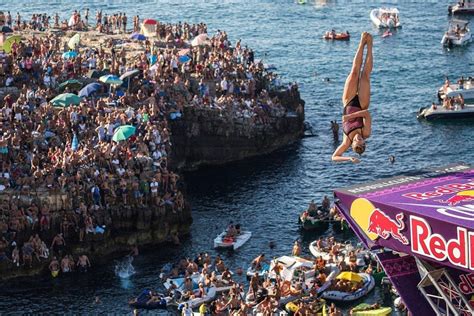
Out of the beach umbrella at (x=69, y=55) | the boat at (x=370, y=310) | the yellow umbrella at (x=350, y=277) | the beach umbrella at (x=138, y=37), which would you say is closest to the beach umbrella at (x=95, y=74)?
the beach umbrella at (x=69, y=55)

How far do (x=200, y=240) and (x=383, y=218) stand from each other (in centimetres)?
2848

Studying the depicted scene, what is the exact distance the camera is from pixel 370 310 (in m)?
64.6

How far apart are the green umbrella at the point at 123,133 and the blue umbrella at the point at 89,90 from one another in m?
8.27

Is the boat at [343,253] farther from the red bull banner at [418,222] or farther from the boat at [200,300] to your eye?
the red bull banner at [418,222]

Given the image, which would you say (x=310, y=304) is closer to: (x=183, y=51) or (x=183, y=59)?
(x=183, y=59)

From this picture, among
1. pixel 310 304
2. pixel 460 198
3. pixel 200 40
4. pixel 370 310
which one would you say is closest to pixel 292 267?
pixel 310 304

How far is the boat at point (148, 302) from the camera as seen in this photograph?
6712 centimetres

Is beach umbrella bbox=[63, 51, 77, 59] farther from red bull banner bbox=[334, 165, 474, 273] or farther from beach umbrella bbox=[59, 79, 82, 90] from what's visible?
red bull banner bbox=[334, 165, 474, 273]

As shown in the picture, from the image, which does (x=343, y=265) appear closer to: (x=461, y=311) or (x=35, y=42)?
(x=461, y=311)

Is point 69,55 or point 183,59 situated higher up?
point 69,55

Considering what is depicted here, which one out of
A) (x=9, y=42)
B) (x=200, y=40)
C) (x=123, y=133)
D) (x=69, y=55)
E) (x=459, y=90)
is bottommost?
(x=459, y=90)

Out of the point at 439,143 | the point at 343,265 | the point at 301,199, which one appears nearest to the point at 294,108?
the point at 439,143

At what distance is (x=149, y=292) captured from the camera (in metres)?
68.1

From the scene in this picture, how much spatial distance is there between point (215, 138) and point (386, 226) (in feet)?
144
